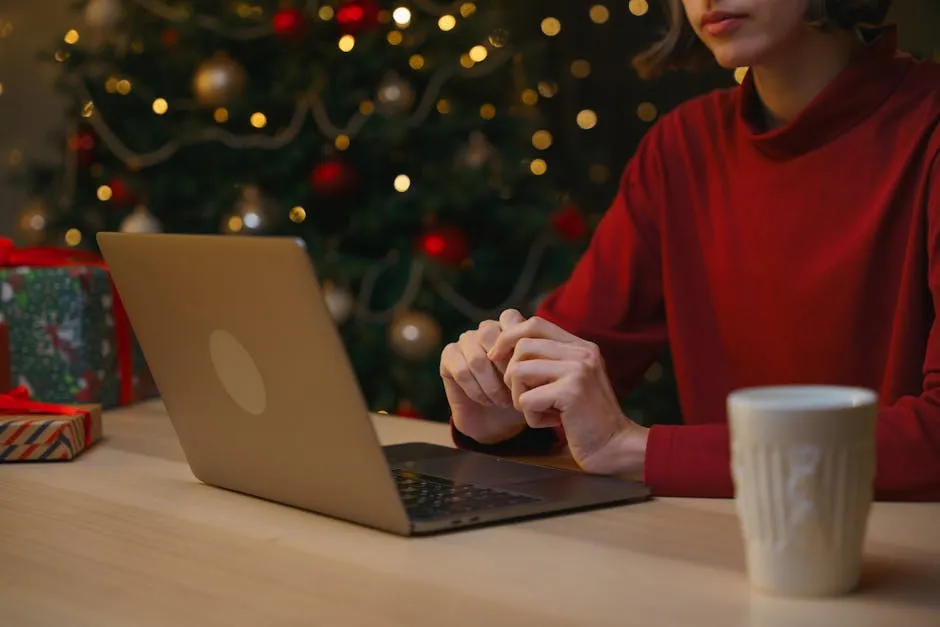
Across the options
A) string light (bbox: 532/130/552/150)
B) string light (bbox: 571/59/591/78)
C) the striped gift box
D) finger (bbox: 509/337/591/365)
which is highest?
string light (bbox: 571/59/591/78)

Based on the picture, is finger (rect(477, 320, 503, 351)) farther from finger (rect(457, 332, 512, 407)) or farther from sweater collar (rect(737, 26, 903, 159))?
sweater collar (rect(737, 26, 903, 159))

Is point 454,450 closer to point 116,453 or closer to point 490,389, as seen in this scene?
point 490,389

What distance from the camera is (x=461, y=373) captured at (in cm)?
124

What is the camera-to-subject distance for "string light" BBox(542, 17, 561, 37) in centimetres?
338

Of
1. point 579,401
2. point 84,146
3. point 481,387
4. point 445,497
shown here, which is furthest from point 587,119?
point 445,497

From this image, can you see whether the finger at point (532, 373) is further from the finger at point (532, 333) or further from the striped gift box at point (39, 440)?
the striped gift box at point (39, 440)

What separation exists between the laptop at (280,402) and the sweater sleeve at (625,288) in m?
0.42

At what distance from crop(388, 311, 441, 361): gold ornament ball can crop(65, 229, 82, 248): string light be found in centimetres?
103

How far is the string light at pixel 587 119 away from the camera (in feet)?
11.1

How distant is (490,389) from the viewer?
1.23 metres

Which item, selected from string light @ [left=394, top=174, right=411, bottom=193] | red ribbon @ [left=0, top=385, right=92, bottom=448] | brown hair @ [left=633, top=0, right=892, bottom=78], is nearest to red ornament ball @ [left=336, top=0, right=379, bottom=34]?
string light @ [left=394, top=174, right=411, bottom=193]

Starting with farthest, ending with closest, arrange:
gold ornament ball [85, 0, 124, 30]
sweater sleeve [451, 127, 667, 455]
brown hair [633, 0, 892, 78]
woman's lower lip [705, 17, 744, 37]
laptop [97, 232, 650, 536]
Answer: gold ornament ball [85, 0, 124, 30] < brown hair [633, 0, 892, 78] < sweater sleeve [451, 127, 667, 455] < woman's lower lip [705, 17, 744, 37] < laptop [97, 232, 650, 536]

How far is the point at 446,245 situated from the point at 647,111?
0.62m

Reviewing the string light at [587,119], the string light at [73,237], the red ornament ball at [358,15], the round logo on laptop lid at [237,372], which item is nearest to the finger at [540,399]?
the round logo on laptop lid at [237,372]
